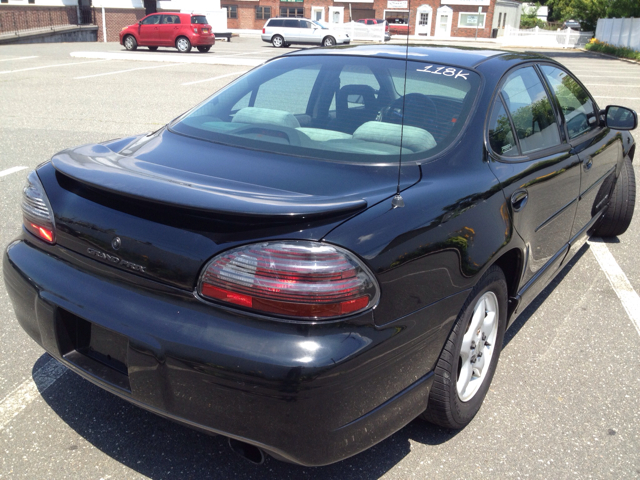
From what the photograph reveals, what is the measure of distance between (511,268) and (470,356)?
20.8 inches

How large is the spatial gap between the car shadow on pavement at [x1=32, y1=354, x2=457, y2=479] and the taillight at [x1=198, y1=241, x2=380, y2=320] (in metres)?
0.76

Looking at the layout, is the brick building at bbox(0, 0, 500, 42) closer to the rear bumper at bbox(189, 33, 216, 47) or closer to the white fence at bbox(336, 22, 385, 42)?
the white fence at bbox(336, 22, 385, 42)

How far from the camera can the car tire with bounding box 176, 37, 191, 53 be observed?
91.5 ft

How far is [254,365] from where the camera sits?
1.82 m

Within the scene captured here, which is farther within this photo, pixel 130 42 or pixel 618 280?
pixel 130 42

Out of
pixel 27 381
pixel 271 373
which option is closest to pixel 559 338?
pixel 271 373

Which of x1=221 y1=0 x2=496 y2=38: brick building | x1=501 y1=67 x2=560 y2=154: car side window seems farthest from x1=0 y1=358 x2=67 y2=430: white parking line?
x1=221 y1=0 x2=496 y2=38: brick building

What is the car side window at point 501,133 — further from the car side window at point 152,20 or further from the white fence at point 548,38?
the white fence at point 548,38

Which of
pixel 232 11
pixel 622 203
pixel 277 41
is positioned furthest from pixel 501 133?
pixel 232 11

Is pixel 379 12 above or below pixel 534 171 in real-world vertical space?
above

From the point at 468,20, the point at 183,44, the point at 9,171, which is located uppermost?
the point at 468,20

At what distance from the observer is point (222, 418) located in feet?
6.31

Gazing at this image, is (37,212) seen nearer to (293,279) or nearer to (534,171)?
(293,279)

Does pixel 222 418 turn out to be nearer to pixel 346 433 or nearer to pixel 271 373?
pixel 271 373
